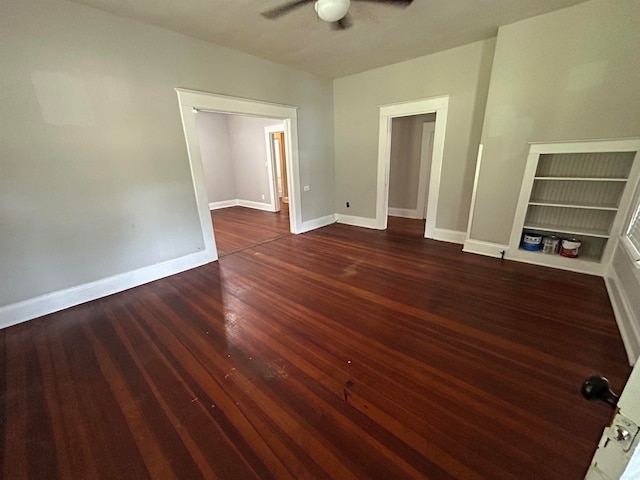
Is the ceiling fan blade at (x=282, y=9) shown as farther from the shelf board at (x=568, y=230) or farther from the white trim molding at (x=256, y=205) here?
the white trim molding at (x=256, y=205)

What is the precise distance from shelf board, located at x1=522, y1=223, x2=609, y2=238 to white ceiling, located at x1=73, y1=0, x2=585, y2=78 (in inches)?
89.2

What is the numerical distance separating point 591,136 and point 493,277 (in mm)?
1748

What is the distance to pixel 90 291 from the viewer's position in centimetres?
272

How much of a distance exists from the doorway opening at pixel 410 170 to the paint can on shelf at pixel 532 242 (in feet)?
5.91

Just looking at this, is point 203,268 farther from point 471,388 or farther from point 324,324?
point 471,388

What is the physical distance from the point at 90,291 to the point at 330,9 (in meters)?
3.45

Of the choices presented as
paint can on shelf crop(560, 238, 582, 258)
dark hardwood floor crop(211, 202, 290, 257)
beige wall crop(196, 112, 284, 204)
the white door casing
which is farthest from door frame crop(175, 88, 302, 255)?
paint can on shelf crop(560, 238, 582, 258)

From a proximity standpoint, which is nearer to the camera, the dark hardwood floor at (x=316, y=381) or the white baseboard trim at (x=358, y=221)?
the dark hardwood floor at (x=316, y=381)

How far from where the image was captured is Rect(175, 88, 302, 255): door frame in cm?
311

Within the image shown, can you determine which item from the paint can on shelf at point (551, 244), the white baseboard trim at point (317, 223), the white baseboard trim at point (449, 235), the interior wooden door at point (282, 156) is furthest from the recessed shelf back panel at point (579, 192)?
the interior wooden door at point (282, 156)

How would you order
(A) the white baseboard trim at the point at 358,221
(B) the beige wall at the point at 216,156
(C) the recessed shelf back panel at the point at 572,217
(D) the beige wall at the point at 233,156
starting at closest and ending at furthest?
(C) the recessed shelf back panel at the point at 572,217
(A) the white baseboard trim at the point at 358,221
(D) the beige wall at the point at 233,156
(B) the beige wall at the point at 216,156

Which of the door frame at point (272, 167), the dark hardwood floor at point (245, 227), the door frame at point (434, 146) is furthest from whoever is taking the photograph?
the door frame at point (272, 167)

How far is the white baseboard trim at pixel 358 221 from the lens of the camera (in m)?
5.07

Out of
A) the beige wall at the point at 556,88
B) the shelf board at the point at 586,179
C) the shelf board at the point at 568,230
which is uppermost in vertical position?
the beige wall at the point at 556,88
